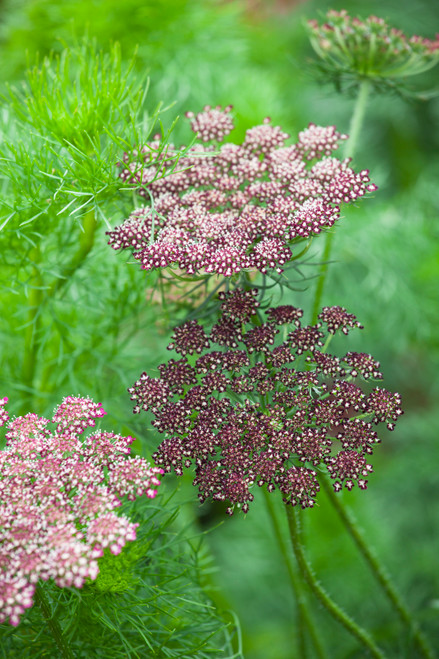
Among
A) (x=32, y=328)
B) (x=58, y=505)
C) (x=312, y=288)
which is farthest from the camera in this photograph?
(x=312, y=288)

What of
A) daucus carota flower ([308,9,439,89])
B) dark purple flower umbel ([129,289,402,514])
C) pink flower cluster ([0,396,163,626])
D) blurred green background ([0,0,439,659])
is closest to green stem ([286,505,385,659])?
dark purple flower umbel ([129,289,402,514])

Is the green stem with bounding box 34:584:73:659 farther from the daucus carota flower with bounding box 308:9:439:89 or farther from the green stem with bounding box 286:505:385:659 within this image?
the daucus carota flower with bounding box 308:9:439:89

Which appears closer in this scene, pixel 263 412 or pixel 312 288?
pixel 263 412

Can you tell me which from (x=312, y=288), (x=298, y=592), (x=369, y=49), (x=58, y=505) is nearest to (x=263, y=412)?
(x=58, y=505)

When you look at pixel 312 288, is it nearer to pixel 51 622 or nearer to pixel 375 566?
pixel 375 566

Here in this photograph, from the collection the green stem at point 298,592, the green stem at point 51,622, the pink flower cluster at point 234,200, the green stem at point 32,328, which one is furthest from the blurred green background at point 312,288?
the green stem at point 51,622

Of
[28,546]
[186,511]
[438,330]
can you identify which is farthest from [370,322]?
[28,546]
